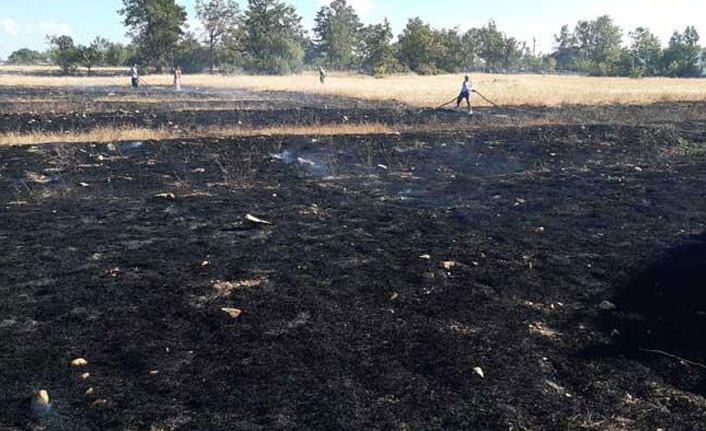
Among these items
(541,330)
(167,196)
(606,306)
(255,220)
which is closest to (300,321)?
(541,330)

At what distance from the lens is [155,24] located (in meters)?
69.9

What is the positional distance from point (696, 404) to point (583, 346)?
87cm

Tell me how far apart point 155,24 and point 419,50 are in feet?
110

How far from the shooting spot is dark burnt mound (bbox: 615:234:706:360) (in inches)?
173

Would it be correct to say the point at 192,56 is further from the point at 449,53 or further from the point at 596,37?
the point at 596,37

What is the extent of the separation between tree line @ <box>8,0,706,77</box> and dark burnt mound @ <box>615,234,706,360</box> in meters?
63.8

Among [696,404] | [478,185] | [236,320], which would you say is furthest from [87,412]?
[478,185]

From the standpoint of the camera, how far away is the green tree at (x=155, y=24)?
69938 millimetres

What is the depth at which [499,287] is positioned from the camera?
5441 millimetres

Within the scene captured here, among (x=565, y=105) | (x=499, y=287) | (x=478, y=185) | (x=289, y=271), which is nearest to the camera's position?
(x=499, y=287)

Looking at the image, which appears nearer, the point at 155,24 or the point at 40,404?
the point at 40,404

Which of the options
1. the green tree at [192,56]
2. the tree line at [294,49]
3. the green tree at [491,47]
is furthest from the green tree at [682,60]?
the green tree at [192,56]

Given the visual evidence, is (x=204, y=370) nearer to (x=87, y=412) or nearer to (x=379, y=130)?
(x=87, y=412)

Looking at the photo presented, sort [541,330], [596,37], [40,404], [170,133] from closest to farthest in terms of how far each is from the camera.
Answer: [40,404] < [541,330] < [170,133] < [596,37]
